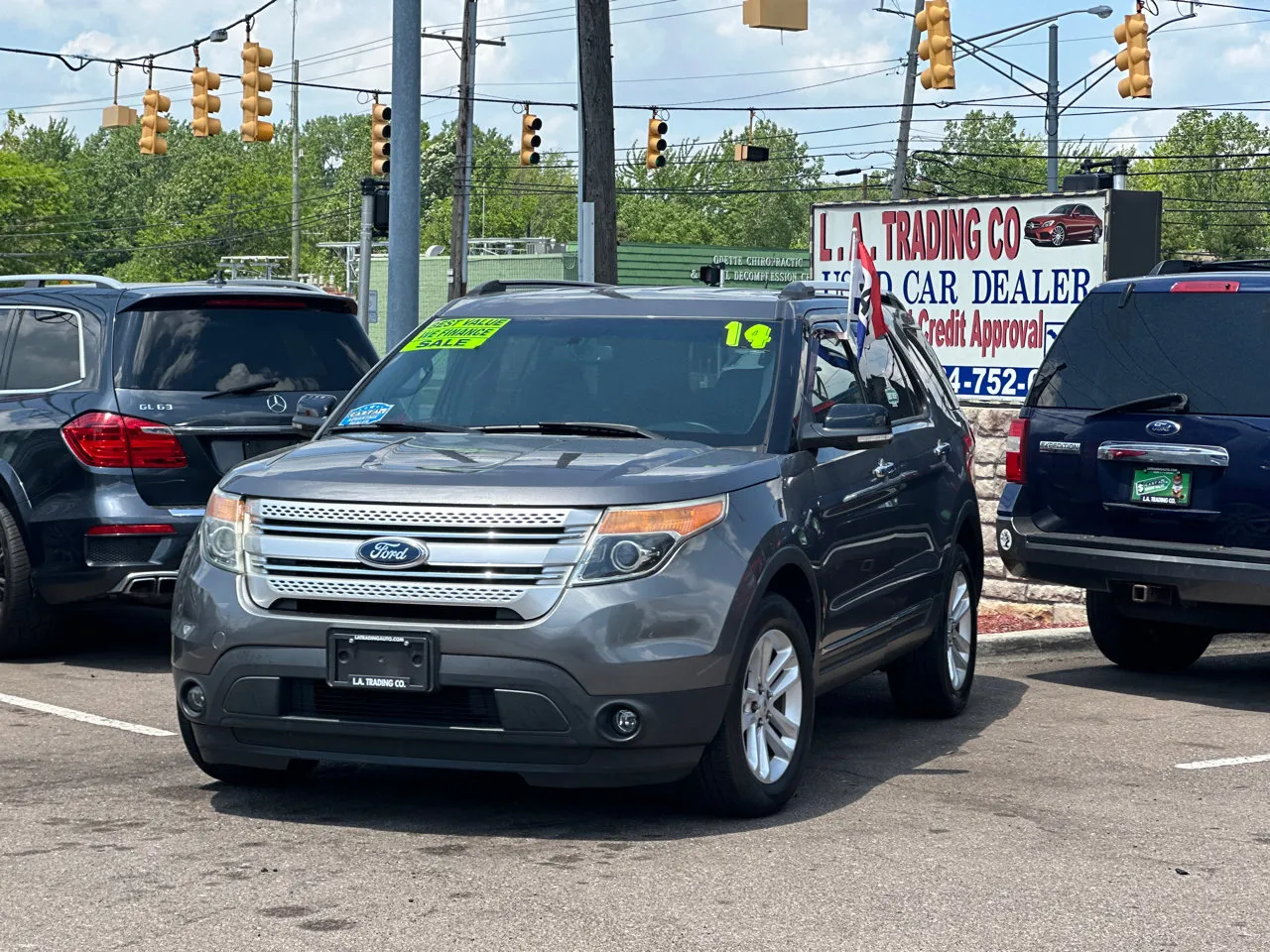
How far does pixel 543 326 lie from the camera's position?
7.54 m

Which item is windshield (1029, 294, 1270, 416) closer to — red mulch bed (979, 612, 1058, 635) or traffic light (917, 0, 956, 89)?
red mulch bed (979, 612, 1058, 635)

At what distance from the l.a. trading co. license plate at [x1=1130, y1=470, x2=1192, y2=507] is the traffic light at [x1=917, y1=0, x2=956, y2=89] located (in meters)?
17.9

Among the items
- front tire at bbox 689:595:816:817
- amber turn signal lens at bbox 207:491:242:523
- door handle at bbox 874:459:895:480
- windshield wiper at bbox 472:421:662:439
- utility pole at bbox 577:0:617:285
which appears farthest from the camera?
utility pole at bbox 577:0:617:285

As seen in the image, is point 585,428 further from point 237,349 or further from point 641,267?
point 641,267

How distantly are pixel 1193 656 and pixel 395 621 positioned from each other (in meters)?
6.20

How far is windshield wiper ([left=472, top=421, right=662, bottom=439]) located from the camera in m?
6.94

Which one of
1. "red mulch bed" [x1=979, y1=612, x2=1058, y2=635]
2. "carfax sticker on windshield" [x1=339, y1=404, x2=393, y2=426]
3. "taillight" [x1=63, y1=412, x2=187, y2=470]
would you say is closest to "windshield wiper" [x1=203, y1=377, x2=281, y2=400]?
"taillight" [x1=63, y1=412, x2=187, y2=470]

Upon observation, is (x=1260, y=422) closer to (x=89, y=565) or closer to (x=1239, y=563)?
(x=1239, y=563)

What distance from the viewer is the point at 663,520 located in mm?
6129

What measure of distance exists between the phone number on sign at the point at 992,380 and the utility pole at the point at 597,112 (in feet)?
11.7

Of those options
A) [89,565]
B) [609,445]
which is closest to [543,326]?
[609,445]

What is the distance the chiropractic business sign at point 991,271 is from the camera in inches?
552

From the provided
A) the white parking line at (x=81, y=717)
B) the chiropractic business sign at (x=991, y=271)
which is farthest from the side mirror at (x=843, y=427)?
the chiropractic business sign at (x=991, y=271)

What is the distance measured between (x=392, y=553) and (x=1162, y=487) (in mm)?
4625
